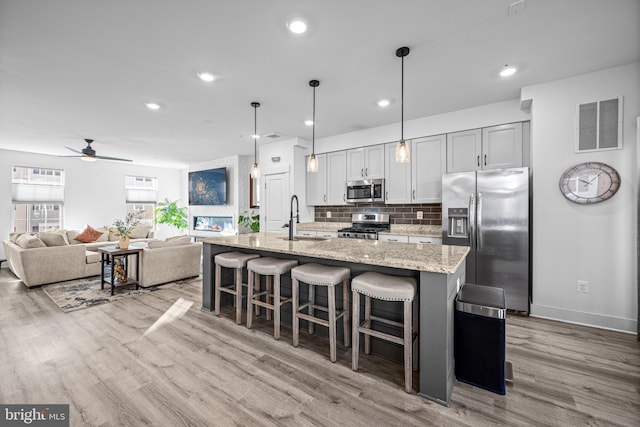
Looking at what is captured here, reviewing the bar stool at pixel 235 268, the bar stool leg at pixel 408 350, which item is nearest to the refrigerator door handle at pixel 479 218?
the bar stool leg at pixel 408 350

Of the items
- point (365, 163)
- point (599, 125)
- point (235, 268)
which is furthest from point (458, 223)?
point (235, 268)

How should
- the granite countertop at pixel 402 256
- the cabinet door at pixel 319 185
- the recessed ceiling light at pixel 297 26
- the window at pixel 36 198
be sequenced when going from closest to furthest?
the granite countertop at pixel 402 256, the recessed ceiling light at pixel 297 26, the cabinet door at pixel 319 185, the window at pixel 36 198

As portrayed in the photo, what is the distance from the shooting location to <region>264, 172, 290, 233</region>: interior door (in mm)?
5551

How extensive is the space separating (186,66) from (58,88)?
1.76 meters

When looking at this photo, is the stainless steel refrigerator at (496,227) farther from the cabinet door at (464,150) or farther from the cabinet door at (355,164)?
the cabinet door at (355,164)

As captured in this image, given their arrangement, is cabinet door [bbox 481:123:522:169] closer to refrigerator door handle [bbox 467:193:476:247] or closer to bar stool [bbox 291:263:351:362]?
refrigerator door handle [bbox 467:193:476:247]

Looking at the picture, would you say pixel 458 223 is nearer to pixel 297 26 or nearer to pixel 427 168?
pixel 427 168

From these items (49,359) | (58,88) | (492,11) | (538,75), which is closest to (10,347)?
(49,359)

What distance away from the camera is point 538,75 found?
117 inches

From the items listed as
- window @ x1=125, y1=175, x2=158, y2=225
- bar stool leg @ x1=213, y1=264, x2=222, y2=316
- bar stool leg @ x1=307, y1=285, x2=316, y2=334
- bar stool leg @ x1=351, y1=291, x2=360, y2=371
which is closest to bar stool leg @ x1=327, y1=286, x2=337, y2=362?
bar stool leg @ x1=351, y1=291, x2=360, y2=371

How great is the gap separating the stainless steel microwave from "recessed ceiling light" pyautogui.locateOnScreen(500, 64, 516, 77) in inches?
85.4

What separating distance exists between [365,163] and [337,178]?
2.05 feet

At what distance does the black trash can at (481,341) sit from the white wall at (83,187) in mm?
9122

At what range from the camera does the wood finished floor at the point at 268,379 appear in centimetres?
167
